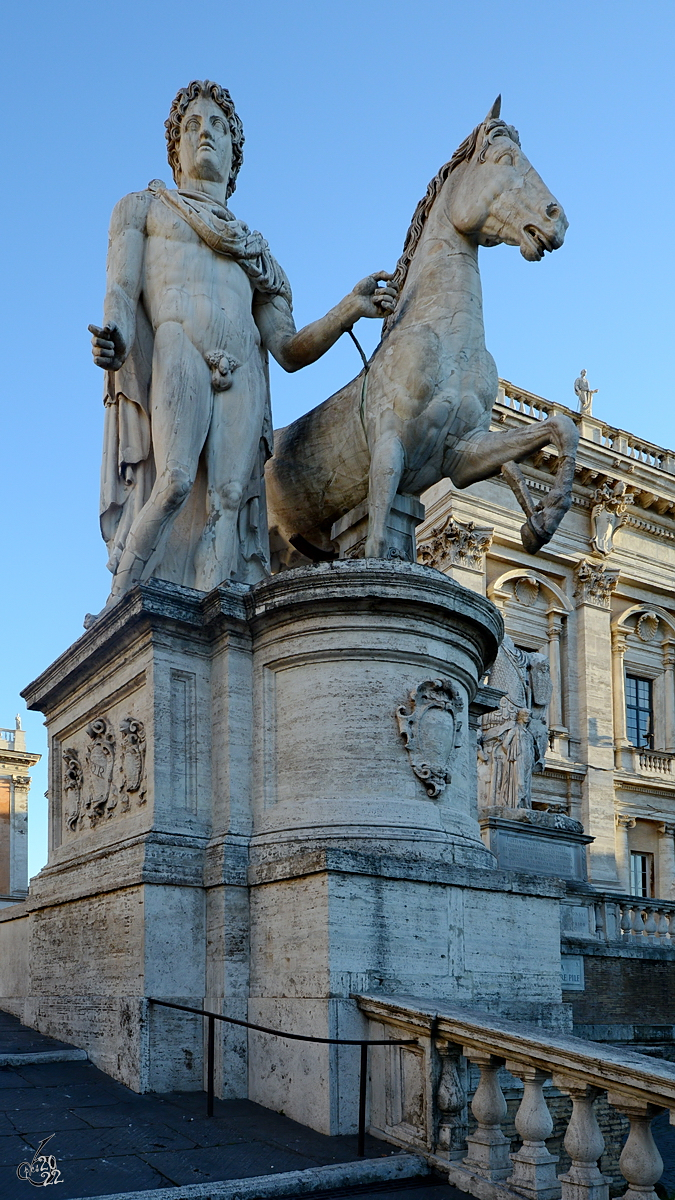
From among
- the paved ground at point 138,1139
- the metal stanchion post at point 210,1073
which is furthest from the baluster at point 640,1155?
the metal stanchion post at point 210,1073

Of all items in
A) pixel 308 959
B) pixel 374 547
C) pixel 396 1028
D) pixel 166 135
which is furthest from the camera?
pixel 166 135

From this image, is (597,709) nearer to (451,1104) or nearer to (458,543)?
(458,543)

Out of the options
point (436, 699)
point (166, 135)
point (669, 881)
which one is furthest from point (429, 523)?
point (436, 699)

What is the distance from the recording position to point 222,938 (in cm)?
681

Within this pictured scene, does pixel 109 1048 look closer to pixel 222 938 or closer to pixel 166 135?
Answer: pixel 222 938

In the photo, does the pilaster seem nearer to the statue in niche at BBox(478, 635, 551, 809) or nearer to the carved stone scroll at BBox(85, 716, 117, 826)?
the statue in niche at BBox(478, 635, 551, 809)

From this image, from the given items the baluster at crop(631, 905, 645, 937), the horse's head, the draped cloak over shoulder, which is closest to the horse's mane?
the horse's head

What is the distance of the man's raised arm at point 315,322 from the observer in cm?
859

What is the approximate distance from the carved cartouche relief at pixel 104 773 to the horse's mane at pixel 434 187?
3.45 metres

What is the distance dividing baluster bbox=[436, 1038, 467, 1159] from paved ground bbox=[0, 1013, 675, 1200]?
0.20 m

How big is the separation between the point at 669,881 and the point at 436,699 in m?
25.7

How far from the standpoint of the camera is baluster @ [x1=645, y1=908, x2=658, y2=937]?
18150mm

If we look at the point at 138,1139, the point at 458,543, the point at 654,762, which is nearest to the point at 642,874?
the point at 654,762

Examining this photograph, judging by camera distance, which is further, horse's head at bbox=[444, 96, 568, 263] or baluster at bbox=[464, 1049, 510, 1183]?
horse's head at bbox=[444, 96, 568, 263]
